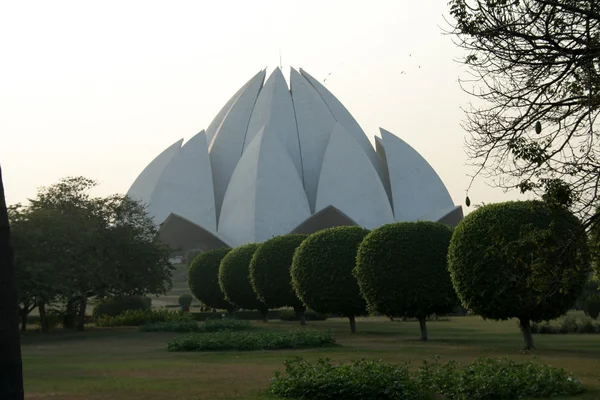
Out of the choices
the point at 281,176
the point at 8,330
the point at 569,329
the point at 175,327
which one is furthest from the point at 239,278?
the point at 281,176

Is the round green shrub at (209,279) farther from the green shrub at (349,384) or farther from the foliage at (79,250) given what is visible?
the green shrub at (349,384)

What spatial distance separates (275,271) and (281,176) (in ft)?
95.0

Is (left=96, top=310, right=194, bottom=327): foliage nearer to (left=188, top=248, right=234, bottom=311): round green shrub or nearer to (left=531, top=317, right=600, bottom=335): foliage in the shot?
(left=188, top=248, right=234, bottom=311): round green shrub

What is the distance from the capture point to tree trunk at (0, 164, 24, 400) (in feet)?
22.1

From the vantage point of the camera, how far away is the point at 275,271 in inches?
1101

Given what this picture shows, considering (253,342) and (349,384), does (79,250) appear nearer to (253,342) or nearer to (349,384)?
(253,342)

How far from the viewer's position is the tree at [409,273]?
1961 centimetres

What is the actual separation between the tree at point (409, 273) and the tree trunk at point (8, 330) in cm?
1387

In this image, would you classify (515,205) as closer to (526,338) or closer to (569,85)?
(526,338)

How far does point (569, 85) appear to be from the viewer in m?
8.95

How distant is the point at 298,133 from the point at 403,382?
55.4 m

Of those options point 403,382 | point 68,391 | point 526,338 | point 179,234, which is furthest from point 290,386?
point 179,234

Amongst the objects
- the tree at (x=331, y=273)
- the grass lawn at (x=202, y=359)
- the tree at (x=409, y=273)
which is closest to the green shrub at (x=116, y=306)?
the grass lawn at (x=202, y=359)

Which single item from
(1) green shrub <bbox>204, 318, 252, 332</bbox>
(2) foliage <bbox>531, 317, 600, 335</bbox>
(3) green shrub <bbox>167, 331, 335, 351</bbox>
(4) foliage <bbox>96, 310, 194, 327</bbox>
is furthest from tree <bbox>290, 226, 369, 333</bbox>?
(4) foliage <bbox>96, 310, 194, 327</bbox>
